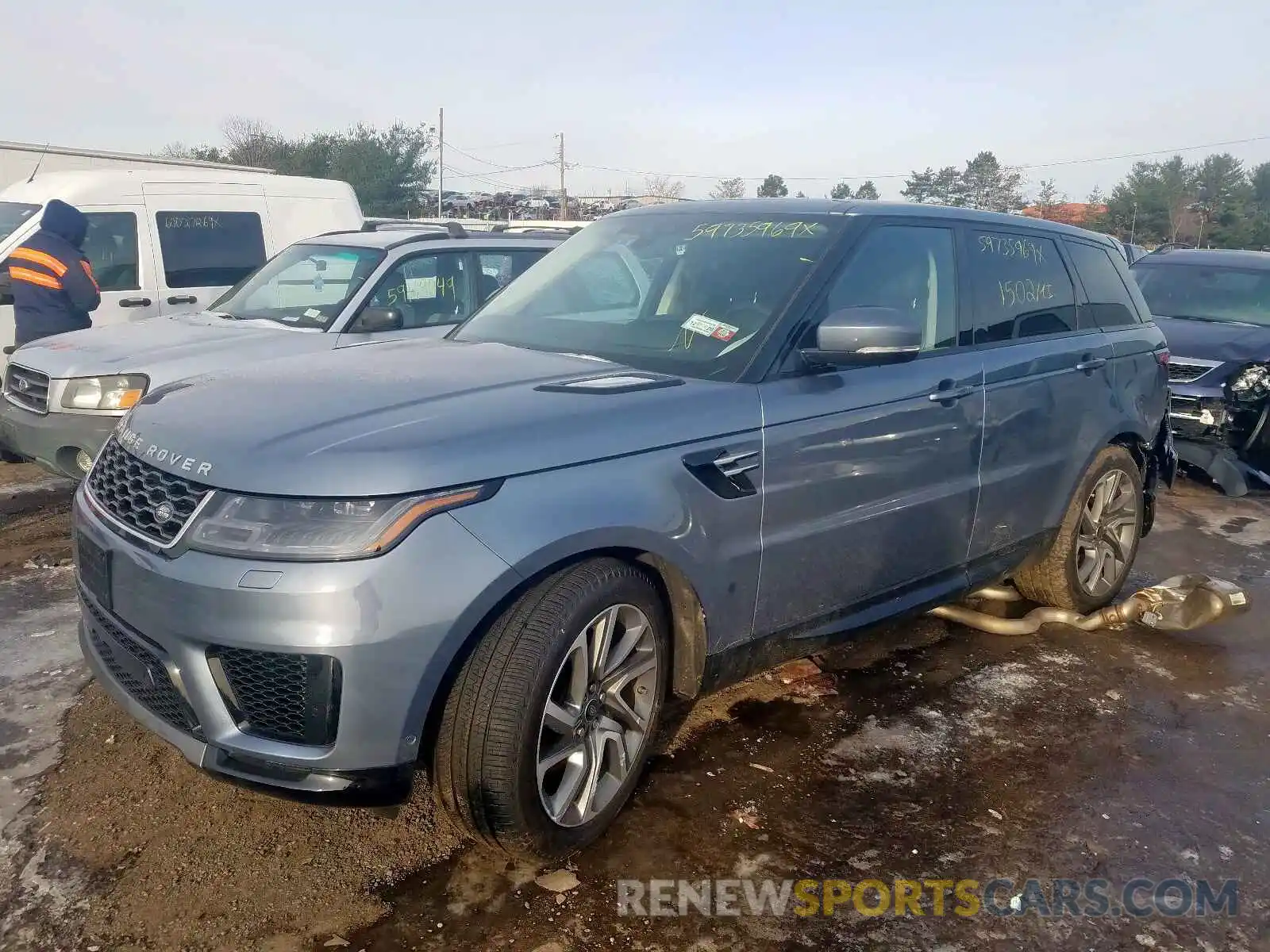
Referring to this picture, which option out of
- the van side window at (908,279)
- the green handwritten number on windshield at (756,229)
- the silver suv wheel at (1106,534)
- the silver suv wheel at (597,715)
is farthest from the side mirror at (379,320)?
the silver suv wheel at (1106,534)

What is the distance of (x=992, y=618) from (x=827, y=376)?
200 centimetres

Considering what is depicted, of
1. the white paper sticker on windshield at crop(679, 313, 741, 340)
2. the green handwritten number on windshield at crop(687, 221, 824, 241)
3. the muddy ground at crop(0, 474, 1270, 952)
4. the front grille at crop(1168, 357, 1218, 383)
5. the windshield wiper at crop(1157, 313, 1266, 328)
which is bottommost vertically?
the muddy ground at crop(0, 474, 1270, 952)

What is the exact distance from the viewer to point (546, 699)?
8.28 feet

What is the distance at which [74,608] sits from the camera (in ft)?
14.6

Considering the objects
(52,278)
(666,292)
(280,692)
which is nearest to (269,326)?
(52,278)

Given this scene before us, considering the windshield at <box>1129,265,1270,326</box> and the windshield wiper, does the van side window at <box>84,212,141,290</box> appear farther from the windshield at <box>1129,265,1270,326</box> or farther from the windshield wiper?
the windshield wiper

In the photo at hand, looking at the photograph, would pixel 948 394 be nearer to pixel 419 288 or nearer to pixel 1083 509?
pixel 1083 509

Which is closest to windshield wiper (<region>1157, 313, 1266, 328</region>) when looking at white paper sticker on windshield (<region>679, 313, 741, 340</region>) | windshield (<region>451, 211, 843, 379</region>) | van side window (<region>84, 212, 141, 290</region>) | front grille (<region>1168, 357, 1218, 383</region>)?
front grille (<region>1168, 357, 1218, 383</region>)

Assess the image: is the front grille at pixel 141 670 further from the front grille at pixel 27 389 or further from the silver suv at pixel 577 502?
the front grille at pixel 27 389

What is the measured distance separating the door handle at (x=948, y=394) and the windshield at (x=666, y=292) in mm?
669

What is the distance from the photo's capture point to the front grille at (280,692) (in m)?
2.29

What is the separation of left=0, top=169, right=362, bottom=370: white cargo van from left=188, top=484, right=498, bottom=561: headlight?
6.16m

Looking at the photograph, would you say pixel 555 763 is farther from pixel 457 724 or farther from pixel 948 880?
pixel 948 880

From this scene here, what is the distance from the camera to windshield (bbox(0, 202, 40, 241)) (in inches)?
328
